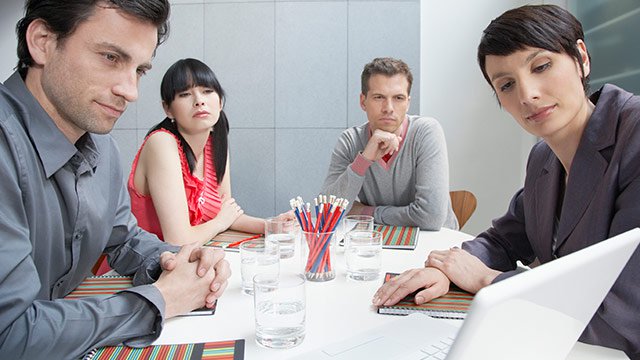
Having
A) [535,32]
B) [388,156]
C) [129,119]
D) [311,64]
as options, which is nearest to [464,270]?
[535,32]

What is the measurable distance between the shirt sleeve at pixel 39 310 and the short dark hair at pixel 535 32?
1024 mm

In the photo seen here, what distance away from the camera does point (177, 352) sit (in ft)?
2.91

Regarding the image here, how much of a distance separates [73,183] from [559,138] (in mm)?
1232

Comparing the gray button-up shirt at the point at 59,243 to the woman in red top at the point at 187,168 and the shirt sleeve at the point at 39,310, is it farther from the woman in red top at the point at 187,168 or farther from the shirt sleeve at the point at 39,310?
the woman in red top at the point at 187,168

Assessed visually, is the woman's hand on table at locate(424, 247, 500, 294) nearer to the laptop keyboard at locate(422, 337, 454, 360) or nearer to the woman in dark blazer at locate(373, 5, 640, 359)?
the woman in dark blazer at locate(373, 5, 640, 359)

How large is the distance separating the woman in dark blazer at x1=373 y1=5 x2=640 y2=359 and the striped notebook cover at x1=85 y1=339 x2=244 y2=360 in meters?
0.37

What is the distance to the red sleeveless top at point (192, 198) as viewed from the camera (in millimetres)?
2076

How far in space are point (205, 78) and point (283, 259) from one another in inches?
41.5

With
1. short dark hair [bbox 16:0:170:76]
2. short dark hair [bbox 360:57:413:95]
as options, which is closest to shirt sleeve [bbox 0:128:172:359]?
short dark hair [bbox 16:0:170:76]

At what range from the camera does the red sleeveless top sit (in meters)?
2.08

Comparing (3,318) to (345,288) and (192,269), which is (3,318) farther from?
(345,288)

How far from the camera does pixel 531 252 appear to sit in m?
1.55

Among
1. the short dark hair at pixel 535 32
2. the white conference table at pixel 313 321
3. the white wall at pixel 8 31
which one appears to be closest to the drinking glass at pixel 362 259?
the white conference table at pixel 313 321

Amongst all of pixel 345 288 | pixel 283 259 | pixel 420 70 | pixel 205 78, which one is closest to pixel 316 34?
pixel 420 70
